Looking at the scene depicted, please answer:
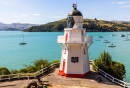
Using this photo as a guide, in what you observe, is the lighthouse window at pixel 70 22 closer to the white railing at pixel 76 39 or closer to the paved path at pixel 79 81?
the white railing at pixel 76 39

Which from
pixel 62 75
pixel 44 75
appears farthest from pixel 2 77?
pixel 62 75

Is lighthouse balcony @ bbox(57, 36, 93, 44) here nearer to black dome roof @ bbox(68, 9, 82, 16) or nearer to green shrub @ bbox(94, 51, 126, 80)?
black dome roof @ bbox(68, 9, 82, 16)

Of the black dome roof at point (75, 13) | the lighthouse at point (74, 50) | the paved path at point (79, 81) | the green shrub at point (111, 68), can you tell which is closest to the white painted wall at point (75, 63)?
the lighthouse at point (74, 50)

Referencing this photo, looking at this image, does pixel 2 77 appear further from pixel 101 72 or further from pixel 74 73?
pixel 101 72

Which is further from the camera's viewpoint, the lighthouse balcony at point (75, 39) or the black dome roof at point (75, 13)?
the black dome roof at point (75, 13)

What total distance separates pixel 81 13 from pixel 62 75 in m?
9.03

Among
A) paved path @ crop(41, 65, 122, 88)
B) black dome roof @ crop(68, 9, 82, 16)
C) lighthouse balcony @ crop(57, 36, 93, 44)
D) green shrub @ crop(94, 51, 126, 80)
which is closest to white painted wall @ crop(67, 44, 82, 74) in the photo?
lighthouse balcony @ crop(57, 36, 93, 44)

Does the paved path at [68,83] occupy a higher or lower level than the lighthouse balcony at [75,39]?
lower

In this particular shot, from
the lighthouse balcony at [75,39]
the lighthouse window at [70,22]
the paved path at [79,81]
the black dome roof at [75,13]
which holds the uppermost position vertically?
the black dome roof at [75,13]

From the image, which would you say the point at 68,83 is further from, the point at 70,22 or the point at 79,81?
the point at 70,22

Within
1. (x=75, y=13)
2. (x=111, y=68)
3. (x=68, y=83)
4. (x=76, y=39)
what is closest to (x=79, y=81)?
(x=68, y=83)

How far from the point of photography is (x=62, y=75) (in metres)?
19.4

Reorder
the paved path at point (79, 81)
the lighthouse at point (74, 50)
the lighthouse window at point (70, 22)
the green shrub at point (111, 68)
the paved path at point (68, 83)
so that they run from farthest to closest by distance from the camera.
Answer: the green shrub at point (111, 68)
the lighthouse window at point (70, 22)
the lighthouse at point (74, 50)
the paved path at point (79, 81)
the paved path at point (68, 83)

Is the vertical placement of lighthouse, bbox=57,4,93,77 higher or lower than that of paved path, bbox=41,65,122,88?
higher
